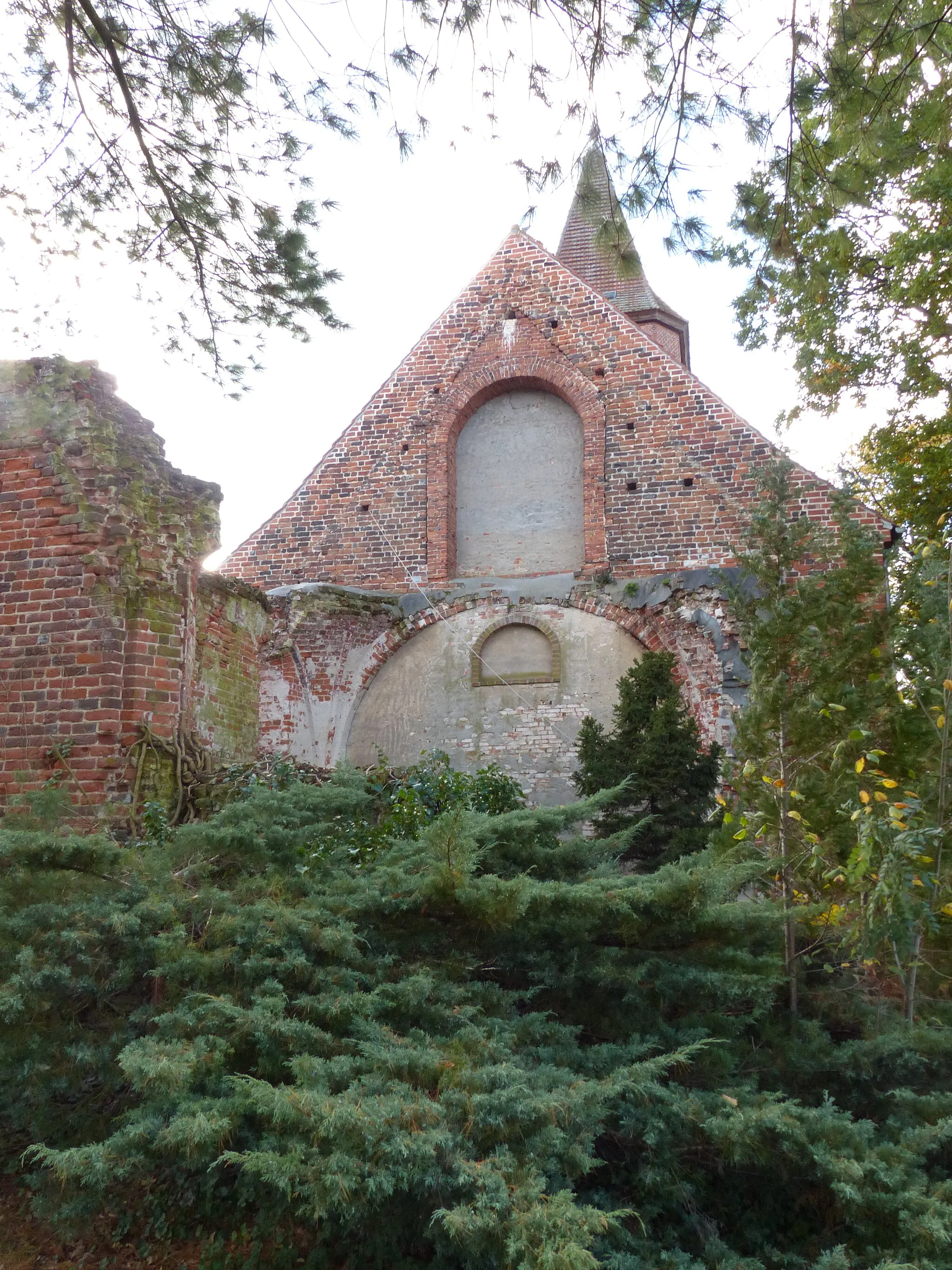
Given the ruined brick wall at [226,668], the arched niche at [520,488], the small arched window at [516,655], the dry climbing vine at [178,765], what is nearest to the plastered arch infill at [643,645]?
the small arched window at [516,655]

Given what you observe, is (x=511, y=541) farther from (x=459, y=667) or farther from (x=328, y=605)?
(x=328, y=605)

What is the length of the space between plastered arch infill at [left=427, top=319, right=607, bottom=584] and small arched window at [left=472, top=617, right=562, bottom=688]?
1355 millimetres

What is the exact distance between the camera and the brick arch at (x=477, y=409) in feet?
43.6

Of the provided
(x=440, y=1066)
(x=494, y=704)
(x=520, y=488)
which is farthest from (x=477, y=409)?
(x=440, y=1066)

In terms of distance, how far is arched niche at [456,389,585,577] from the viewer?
13.8 metres

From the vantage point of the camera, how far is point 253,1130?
3.16 metres

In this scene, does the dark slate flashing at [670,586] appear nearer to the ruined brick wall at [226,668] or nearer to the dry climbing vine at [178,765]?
the ruined brick wall at [226,668]

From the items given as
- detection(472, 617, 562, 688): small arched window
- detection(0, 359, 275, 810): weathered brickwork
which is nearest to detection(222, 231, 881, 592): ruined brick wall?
detection(472, 617, 562, 688): small arched window

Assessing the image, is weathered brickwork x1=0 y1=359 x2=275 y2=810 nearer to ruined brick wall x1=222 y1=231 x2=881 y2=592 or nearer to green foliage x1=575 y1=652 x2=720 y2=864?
green foliage x1=575 y1=652 x2=720 y2=864

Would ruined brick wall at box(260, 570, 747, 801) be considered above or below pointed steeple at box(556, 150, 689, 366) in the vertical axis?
below

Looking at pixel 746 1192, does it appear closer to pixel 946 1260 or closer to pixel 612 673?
pixel 946 1260

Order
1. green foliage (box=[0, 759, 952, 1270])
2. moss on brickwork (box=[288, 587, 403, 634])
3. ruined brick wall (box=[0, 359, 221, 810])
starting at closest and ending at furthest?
1. green foliage (box=[0, 759, 952, 1270])
2. ruined brick wall (box=[0, 359, 221, 810])
3. moss on brickwork (box=[288, 587, 403, 634])

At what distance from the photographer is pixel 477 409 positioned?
14594 mm

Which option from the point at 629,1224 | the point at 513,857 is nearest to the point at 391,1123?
the point at 629,1224
